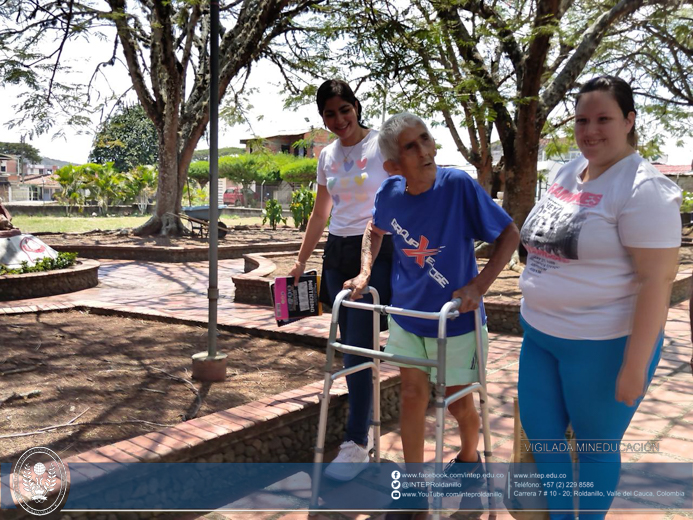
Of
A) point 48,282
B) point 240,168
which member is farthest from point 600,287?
point 240,168

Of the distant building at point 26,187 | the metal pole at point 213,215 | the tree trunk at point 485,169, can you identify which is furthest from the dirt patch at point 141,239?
the distant building at point 26,187

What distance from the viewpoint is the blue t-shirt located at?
2.52m

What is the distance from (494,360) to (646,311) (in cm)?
362

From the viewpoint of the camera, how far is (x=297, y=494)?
295cm

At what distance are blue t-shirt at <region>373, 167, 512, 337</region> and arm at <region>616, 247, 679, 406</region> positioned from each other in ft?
2.25

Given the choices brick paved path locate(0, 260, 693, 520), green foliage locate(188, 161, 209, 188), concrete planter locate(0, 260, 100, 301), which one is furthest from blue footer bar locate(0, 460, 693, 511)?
green foliage locate(188, 161, 209, 188)

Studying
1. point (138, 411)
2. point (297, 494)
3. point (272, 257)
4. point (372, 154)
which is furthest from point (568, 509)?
point (272, 257)

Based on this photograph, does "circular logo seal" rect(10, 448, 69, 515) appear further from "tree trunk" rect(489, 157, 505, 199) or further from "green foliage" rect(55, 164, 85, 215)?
"green foliage" rect(55, 164, 85, 215)

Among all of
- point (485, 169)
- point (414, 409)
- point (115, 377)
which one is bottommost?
point (115, 377)

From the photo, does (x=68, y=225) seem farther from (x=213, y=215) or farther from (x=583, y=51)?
(x=213, y=215)

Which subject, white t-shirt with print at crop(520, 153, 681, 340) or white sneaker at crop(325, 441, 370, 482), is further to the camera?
white sneaker at crop(325, 441, 370, 482)

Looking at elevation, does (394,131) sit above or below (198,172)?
below

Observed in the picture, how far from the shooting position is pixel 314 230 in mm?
3447

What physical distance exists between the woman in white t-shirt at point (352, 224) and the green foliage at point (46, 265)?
6658 mm
